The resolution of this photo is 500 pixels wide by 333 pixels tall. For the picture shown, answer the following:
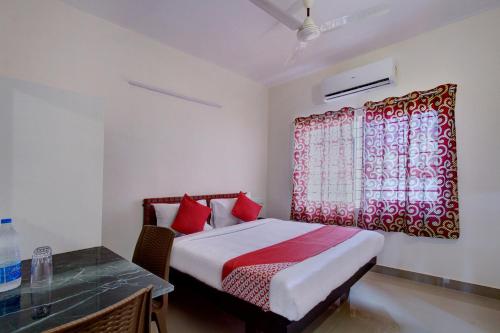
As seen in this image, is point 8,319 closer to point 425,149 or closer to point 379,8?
point 379,8

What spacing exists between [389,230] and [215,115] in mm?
2942

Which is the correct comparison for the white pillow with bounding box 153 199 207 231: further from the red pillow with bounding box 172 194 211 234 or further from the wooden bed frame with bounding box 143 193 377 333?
the wooden bed frame with bounding box 143 193 377 333

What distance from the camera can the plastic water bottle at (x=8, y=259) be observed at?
3.33ft

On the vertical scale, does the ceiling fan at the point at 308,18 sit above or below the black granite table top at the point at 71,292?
above

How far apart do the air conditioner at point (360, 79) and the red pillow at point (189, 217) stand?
8.22ft

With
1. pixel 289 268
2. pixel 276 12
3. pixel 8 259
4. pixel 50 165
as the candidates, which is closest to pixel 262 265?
pixel 289 268

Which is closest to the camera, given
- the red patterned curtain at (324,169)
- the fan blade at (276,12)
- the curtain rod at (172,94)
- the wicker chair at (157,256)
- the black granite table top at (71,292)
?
the black granite table top at (71,292)

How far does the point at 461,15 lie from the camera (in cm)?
263

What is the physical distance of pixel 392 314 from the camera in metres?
2.21

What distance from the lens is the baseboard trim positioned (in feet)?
8.16

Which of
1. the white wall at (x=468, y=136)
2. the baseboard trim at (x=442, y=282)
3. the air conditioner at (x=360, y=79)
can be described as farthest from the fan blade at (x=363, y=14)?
the baseboard trim at (x=442, y=282)

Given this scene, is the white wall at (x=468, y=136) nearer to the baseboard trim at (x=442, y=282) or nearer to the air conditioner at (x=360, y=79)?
the baseboard trim at (x=442, y=282)

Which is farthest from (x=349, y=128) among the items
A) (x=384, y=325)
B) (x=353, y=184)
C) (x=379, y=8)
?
(x=384, y=325)

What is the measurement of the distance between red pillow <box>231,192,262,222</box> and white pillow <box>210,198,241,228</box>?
7 cm
